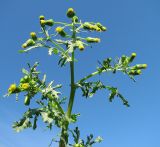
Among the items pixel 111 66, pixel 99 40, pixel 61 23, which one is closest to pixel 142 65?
pixel 111 66

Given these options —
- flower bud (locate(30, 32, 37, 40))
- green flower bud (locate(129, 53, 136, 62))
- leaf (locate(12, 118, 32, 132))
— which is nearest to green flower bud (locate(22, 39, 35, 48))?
flower bud (locate(30, 32, 37, 40))

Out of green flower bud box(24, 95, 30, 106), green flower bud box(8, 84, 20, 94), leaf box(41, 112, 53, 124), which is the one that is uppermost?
green flower bud box(8, 84, 20, 94)

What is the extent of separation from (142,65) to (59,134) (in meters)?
2.88

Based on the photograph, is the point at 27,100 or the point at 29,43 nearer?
the point at 27,100

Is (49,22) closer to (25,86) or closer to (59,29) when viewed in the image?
(59,29)

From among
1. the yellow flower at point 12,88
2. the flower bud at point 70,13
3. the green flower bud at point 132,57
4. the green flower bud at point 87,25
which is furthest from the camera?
the green flower bud at point 132,57

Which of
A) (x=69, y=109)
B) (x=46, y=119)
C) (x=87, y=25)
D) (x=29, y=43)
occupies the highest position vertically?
(x=87, y=25)

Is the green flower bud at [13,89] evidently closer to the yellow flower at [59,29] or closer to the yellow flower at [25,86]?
the yellow flower at [25,86]

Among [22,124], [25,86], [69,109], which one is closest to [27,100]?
[25,86]

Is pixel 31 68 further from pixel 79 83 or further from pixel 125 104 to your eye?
pixel 125 104

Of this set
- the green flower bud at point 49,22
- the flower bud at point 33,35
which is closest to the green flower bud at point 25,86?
the flower bud at point 33,35

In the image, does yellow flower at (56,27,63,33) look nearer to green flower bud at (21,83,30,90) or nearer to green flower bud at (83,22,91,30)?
green flower bud at (83,22,91,30)

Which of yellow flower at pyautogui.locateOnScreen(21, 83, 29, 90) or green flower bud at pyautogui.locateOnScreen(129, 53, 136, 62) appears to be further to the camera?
green flower bud at pyautogui.locateOnScreen(129, 53, 136, 62)

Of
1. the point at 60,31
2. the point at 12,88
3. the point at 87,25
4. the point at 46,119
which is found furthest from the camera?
the point at 87,25
